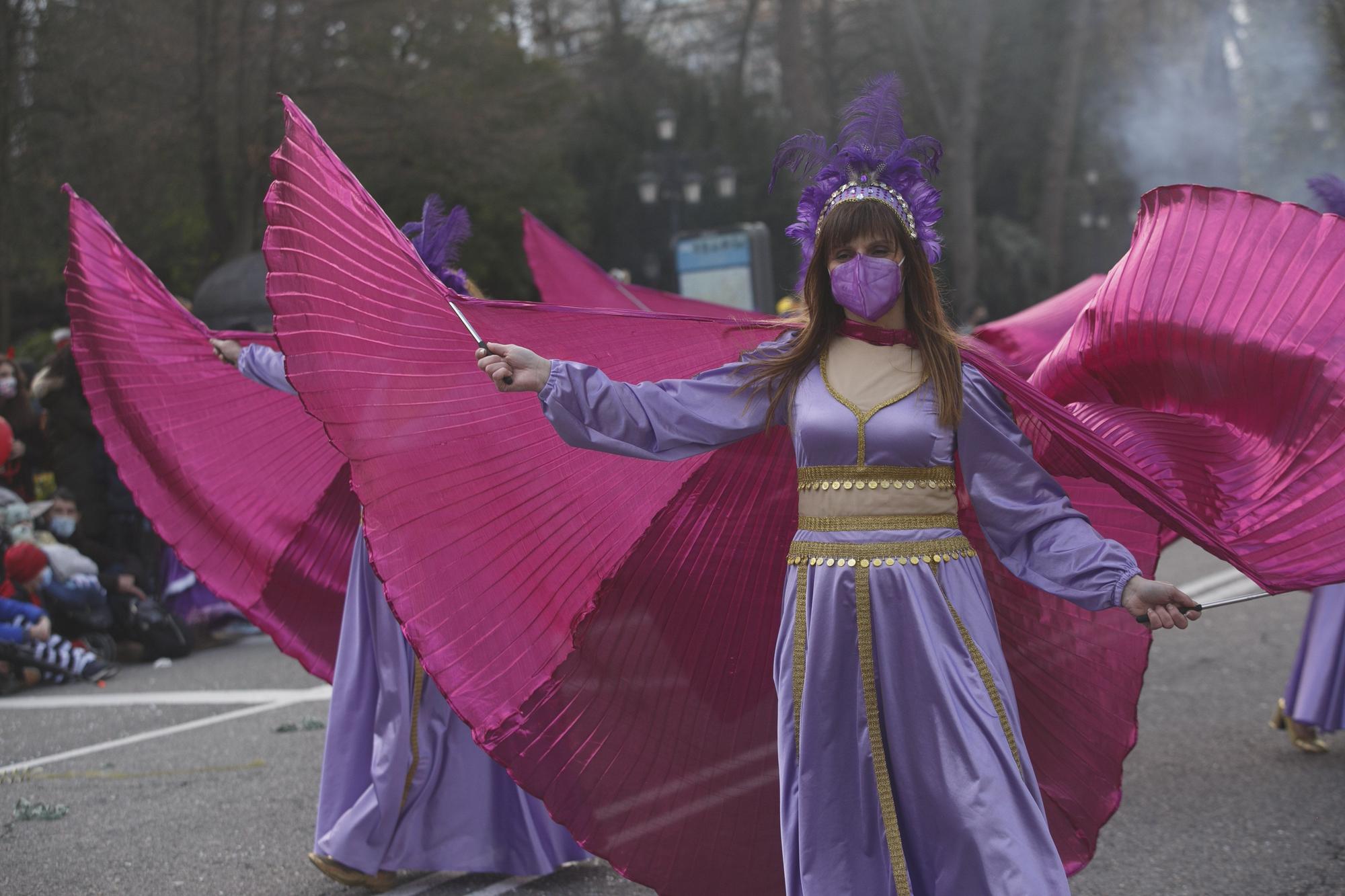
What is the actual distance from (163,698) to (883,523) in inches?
230

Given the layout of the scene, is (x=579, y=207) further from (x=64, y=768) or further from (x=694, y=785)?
(x=694, y=785)

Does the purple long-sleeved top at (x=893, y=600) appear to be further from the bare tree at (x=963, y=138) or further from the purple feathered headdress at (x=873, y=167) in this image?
the bare tree at (x=963, y=138)

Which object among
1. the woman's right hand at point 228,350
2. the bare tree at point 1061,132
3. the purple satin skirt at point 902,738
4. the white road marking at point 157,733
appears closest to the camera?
the purple satin skirt at point 902,738

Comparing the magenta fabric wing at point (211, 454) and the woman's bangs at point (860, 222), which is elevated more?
the woman's bangs at point (860, 222)

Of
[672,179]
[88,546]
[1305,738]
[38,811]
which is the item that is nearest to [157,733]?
[38,811]

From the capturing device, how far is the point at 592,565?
3910 millimetres

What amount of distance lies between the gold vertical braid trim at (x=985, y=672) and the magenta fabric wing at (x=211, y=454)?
103 inches

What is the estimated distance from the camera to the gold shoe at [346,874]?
451 cm

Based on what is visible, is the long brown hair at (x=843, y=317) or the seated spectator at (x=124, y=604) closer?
the long brown hair at (x=843, y=317)

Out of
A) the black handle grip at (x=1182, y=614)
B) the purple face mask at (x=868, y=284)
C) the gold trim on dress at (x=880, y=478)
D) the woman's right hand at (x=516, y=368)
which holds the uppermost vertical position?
the purple face mask at (x=868, y=284)

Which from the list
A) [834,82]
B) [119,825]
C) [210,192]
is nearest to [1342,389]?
[119,825]

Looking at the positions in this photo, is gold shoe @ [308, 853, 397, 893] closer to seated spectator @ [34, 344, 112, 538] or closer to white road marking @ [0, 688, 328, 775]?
white road marking @ [0, 688, 328, 775]

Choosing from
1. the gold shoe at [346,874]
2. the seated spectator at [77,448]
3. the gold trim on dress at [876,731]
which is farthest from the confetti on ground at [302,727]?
the gold trim on dress at [876,731]

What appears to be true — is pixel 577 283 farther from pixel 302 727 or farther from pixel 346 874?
pixel 346 874
